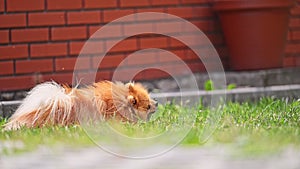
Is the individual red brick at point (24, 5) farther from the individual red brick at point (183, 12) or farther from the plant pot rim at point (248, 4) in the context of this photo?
the plant pot rim at point (248, 4)

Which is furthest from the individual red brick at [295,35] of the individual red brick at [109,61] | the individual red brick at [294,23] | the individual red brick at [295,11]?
the individual red brick at [109,61]

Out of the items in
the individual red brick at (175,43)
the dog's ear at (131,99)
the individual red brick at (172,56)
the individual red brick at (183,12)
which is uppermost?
the individual red brick at (183,12)

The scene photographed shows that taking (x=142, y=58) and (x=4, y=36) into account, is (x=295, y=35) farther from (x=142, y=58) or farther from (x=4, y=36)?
(x=4, y=36)

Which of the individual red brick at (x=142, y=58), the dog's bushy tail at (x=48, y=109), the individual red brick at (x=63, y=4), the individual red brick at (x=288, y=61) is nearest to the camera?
the dog's bushy tail at (x=48, y=109)

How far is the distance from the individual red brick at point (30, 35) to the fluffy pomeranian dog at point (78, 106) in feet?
4.64

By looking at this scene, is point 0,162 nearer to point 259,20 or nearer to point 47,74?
point 47,74

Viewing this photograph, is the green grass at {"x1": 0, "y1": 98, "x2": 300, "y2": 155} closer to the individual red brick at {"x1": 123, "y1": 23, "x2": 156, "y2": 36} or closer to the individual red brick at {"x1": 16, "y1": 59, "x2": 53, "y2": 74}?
the individual red brick at {"x1": 16, "y1": 59, "x2": 53, "y2": 74}

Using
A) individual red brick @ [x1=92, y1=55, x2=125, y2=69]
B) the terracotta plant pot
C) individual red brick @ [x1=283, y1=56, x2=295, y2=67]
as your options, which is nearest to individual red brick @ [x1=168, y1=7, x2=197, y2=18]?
the terracotta plant pot

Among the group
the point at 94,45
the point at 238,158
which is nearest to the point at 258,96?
the point at 94,45

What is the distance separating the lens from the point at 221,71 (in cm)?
748

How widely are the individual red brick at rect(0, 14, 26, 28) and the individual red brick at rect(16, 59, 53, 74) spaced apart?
0.30 m

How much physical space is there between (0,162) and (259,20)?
4.10 meters

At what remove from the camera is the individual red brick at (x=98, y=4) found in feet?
22.8

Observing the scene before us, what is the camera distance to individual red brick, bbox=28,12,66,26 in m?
6.67
